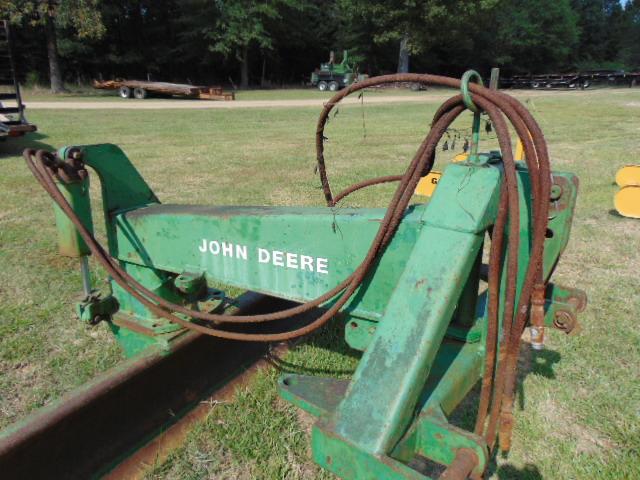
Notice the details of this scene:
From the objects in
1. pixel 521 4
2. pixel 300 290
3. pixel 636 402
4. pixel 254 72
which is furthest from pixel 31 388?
pixel 521 4

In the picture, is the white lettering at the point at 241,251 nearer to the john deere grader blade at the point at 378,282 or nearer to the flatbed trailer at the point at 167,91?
the john deere grader blade at the point at 378,282

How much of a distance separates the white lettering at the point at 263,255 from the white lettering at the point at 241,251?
0.06 m

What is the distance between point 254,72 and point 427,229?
4336 cm

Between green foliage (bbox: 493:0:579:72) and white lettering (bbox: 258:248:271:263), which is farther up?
green foliage (bbox: 493:0:579:72)

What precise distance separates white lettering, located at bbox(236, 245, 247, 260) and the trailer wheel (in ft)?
86.2

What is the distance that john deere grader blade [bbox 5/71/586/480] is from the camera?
4.14 ft

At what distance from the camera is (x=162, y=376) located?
217 cm

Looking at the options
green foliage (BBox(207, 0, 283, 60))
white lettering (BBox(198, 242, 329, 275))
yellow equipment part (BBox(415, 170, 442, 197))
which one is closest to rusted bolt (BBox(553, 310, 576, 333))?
white lettering (BBox(198, 242, 329, 275))

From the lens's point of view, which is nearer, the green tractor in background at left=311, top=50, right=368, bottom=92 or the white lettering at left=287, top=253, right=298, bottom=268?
the white lettering at left=287, top=253, right=298, bottom=268

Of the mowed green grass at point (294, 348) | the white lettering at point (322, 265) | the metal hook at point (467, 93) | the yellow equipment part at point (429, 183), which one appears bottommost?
the mowed green grass at point (294, 348)

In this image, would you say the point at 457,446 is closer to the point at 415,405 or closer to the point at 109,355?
the point at 415,405

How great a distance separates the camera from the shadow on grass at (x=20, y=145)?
30.5 ft

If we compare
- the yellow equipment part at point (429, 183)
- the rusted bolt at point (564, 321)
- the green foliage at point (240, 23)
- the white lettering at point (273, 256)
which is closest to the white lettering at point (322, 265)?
the white lettering at point (273, 256)

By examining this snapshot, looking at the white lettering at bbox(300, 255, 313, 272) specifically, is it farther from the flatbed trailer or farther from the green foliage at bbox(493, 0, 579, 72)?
the green foliage at bbox(493, 0, 579, 72)
